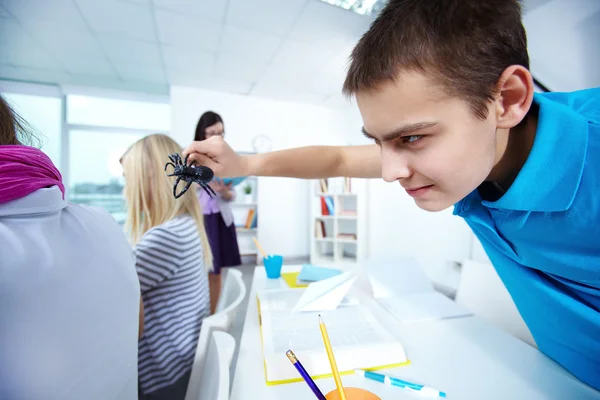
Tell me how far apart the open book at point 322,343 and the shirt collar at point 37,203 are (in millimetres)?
440

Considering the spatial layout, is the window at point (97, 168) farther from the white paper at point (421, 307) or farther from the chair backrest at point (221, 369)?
the white paper at point (421, 307)

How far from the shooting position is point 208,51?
2959 mm

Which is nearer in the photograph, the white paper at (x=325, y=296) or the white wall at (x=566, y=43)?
the white paper at (x=325, y=296)

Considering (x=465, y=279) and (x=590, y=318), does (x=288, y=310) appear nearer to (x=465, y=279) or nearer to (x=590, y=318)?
(x=590, y=318)

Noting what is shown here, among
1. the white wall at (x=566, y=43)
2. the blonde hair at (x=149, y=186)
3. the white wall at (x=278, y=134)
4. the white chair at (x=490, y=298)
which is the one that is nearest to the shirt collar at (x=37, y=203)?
the blonde hair at (x=149, y=186)

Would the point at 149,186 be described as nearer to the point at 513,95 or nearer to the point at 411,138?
the point at 411,138

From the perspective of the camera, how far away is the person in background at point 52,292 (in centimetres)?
35

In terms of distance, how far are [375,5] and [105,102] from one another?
3.86 m

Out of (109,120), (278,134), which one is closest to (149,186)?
(278,134)

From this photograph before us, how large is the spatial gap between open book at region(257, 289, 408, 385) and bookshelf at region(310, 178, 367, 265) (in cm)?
323

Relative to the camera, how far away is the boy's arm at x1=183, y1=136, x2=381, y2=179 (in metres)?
0.75


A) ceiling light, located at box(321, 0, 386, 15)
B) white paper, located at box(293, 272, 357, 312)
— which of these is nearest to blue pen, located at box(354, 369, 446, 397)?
white paper, located at box(293, 272, 357, 312)

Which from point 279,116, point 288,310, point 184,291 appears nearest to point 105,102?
point 279,116

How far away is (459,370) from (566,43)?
2.29 meters
